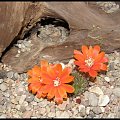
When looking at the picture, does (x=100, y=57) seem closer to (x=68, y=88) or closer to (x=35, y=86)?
(x=68, y=88)

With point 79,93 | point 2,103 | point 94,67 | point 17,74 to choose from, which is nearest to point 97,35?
point 94,67

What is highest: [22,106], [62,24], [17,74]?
[62,24]

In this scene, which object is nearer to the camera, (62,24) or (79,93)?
(79,93)

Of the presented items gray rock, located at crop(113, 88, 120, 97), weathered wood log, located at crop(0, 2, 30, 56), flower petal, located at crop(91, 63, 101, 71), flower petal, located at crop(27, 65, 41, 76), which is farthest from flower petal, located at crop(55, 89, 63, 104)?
weathered wood log, located at crop(0, 2, 30, 56)

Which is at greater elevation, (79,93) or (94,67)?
(94,67)

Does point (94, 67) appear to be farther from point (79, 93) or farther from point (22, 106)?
point (22, 106)

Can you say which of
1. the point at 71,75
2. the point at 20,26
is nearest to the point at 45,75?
the point at 71,75
